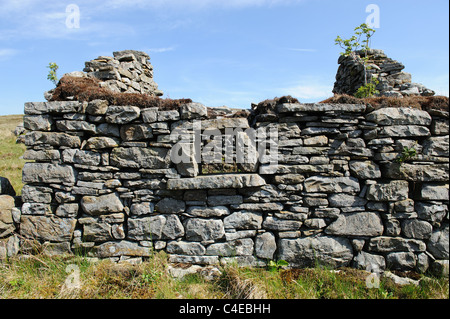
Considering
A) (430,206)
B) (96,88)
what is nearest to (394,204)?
(430,206)

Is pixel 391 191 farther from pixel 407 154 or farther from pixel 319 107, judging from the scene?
pixel 319 107

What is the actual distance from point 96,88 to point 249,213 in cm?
333

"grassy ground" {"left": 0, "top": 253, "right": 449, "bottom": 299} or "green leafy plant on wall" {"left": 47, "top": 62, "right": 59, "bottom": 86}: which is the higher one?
"green leafy plant on wall" {"left": 47, "top": 62, "right": 59, "bottom": 86}

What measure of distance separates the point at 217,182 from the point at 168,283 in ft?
5.27

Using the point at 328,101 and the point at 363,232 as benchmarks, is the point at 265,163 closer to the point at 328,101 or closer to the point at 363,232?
the point at 328,101

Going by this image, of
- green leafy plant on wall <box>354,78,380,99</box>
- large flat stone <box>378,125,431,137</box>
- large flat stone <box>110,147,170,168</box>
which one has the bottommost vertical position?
large flat stone <box>110,147,170,168</box>

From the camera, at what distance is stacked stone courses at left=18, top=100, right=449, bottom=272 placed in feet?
14.4

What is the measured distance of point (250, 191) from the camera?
4.50 m

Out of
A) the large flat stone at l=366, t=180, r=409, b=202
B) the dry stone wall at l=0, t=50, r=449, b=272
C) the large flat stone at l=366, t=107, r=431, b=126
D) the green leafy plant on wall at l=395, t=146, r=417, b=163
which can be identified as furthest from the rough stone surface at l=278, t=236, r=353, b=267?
the large flat stone at l=366, t=107, r=431, b=126

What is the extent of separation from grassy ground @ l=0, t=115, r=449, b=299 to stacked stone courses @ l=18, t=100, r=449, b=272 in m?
0.27

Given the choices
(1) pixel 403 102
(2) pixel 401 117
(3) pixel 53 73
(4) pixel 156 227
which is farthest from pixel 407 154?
(3) pixel 53 73
